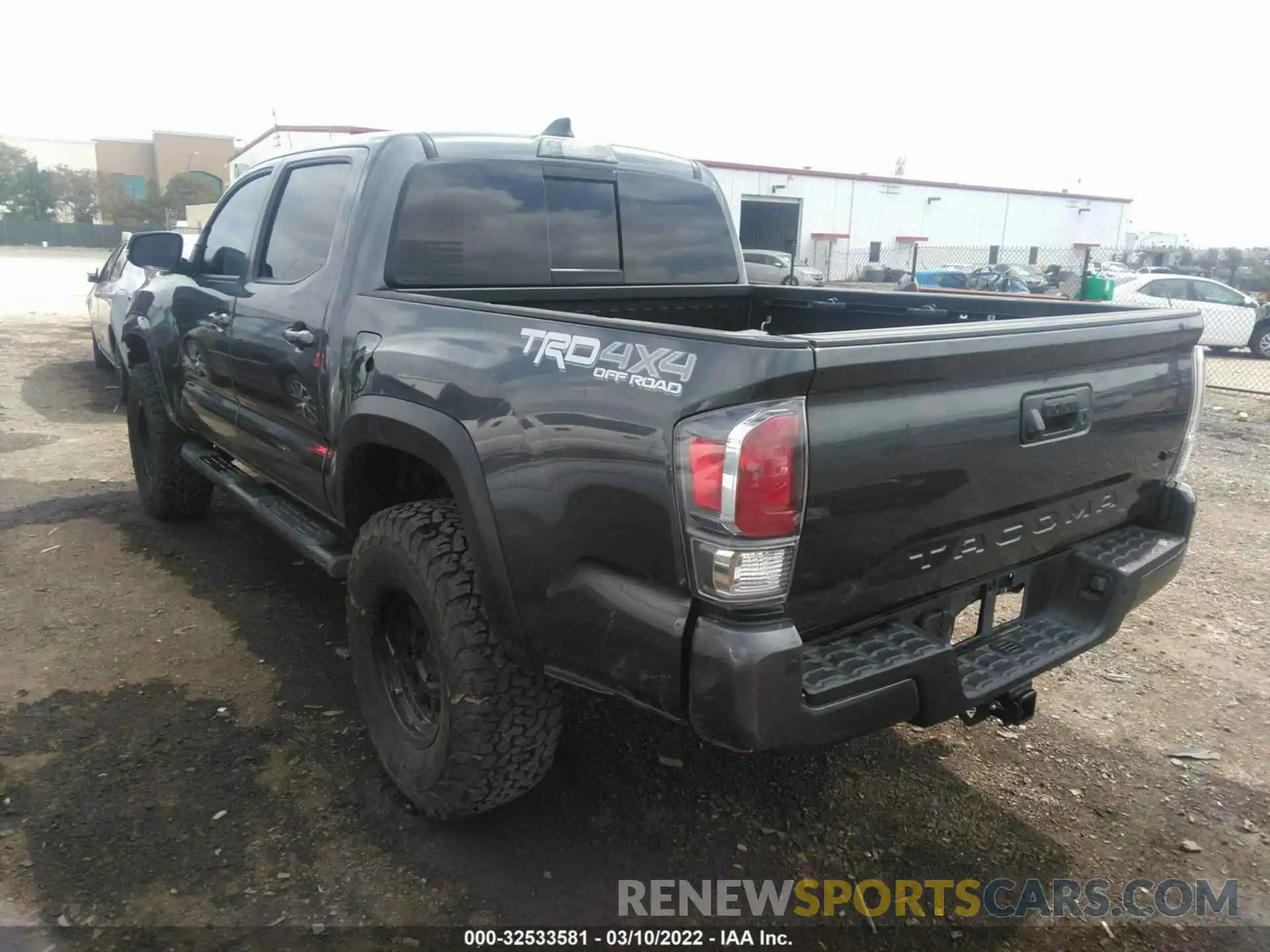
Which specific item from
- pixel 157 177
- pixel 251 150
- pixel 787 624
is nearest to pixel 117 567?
pixel 787 624

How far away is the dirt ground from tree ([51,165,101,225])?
75144mm

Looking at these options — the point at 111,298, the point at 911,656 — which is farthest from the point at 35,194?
the point at 911,656

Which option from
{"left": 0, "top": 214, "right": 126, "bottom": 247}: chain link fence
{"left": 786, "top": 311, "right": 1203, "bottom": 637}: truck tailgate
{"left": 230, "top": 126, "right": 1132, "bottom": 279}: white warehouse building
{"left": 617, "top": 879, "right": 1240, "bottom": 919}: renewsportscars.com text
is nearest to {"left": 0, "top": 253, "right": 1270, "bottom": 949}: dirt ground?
{"left": 617, "top": 879, "right": 1240, "bottom": 919}: renewsportscars.com text

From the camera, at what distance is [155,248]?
4.40 metres

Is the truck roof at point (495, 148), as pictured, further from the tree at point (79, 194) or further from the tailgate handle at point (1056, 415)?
the tree at point (79, 194)

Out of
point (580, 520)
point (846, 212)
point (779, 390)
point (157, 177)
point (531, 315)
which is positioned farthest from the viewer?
point (157, 177)

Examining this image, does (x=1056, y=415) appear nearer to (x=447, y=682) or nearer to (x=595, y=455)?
(x=595, y=455)

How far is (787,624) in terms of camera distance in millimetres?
1968

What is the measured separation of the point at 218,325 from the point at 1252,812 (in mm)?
4429

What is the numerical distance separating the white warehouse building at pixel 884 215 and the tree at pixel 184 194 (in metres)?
20.6

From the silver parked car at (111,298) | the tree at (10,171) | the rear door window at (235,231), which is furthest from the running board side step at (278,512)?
the tree at (10,171)

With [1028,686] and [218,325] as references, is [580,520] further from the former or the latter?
[218,325]

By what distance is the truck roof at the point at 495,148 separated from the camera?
3.32 metres

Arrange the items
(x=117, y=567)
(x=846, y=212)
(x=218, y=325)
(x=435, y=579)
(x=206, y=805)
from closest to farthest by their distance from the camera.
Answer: (x=435, y=579), (x=206, y=805), (x=218, y=325), (x=117, y=567), (x=846, y=212)
